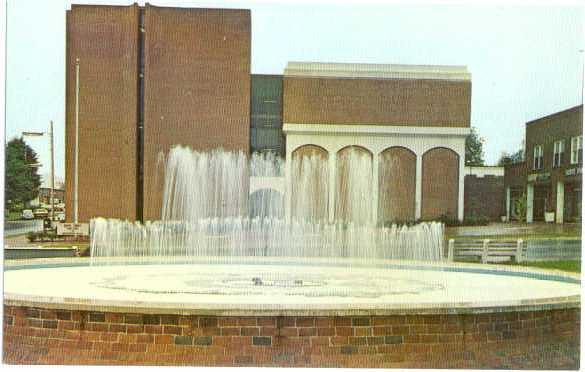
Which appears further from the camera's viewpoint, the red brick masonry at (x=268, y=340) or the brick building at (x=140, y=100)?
the brick building at (x=140, y=100)

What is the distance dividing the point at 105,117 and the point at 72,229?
470 cm

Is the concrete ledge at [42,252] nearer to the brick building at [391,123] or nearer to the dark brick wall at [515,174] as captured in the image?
the brick building at [391,123]

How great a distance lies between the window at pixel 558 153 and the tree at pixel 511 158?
273cm

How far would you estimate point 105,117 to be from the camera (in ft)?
73.3

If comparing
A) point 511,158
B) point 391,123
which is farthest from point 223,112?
point 511,158

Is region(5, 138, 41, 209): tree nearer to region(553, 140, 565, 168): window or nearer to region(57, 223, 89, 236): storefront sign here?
region(57, 223, 89, 236): storefront sign

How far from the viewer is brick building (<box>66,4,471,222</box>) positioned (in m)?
22.1

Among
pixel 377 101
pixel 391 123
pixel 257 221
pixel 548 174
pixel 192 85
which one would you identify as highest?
pixel 192 85

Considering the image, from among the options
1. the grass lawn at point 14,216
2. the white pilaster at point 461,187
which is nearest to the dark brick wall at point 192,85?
the grass lawn at point 14,216

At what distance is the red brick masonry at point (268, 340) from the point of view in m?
5.80

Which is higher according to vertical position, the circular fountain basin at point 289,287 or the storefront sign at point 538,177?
the storefront sign at point 538,177

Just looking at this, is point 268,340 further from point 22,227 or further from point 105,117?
point 105,117

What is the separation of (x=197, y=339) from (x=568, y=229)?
19.2 meters

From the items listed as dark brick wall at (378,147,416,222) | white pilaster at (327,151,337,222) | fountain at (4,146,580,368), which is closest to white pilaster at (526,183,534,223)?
dark brick wall at (378,147,416,222)
